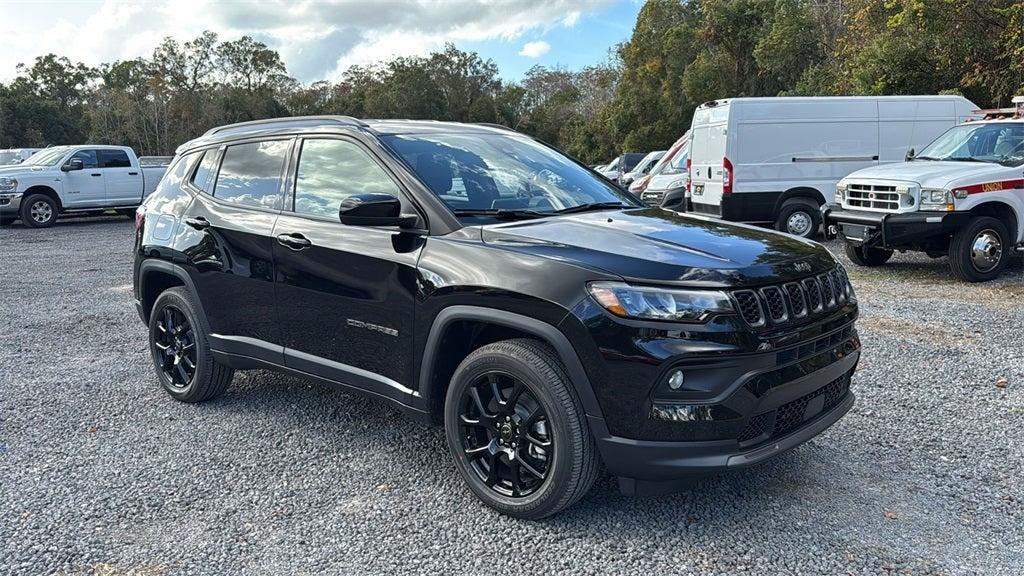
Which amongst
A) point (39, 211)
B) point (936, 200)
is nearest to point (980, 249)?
point (936, 200)

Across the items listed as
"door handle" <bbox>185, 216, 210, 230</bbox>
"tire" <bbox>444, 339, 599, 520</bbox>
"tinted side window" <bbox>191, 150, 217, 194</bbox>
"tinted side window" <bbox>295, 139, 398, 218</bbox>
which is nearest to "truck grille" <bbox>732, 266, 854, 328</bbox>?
"tire" <bbox>444, 339, 599, 520</bbox>

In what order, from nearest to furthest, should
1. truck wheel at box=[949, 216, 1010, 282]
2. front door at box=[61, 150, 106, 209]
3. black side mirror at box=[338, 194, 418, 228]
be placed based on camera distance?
1. black side mirror at box=[338, 194, 418, 228]
2. truck wheel at box=[949, 216, 1010, 282]
3. front door at box=[61, 150, 106, 209]

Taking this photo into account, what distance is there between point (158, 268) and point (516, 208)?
2.59 m

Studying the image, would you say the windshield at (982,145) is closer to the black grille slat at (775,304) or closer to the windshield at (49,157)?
the black grille slat at (775,304)

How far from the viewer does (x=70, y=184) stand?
18.1 metres

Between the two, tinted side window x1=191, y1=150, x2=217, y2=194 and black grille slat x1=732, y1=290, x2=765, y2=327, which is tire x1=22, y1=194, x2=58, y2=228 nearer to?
tinted side window x1=191, y1=150, x2=217, y2=194

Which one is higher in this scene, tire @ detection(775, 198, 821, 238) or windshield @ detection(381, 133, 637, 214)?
windshield @ detection(381, 133, 637, 214)

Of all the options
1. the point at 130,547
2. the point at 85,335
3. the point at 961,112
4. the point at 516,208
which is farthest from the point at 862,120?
the point at 130,547

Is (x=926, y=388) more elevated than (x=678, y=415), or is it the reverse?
(x=678, y=415)

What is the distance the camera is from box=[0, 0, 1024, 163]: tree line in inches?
740

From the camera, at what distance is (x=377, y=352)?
3777 mm

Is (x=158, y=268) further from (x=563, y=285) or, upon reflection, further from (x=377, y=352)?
(x=563, y=285)

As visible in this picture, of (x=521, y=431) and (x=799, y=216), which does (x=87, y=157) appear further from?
(x=521, y=431)

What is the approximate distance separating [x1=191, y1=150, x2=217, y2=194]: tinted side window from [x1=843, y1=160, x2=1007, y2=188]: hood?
24.0 feet
